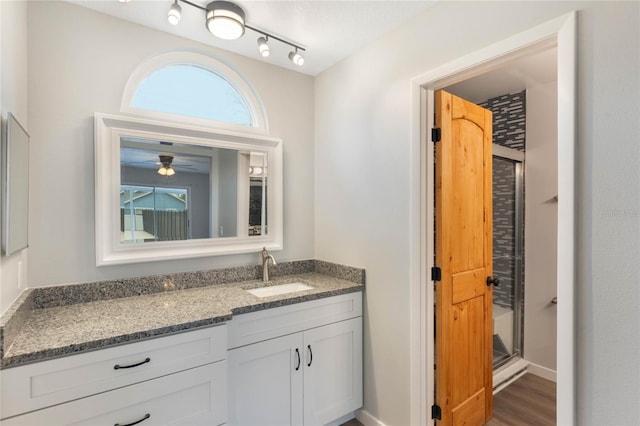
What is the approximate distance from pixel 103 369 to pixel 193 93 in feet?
5.68

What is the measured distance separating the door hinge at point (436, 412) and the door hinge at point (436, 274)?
0.75 m

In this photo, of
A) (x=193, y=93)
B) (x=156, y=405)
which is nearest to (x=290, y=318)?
(x=156, y=405)

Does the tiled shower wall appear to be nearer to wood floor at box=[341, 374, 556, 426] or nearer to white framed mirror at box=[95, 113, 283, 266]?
wood floor at box=[341, 374, 556, 426]

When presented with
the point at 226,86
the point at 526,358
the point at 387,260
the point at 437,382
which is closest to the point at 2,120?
the point at 226,86

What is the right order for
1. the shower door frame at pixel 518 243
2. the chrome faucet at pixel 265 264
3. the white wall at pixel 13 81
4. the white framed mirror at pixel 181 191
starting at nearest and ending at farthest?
the white wall at pixel 13 81, the white framed mirror at pixel 181 191, the chrome faucet at pixel 265 264, the shower door frame at pixel 518 243

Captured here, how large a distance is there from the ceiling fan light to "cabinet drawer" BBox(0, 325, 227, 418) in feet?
5.30

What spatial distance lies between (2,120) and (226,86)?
4.57ft

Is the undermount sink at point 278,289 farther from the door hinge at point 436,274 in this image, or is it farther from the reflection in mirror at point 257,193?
the door hinge at point 436,274

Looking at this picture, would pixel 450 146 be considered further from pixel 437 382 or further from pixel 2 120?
pixel 2 120

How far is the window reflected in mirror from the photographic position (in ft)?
6.57

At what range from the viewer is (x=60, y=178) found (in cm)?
179

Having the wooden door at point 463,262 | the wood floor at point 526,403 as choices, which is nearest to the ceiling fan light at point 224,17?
the wooden door at point 463,262

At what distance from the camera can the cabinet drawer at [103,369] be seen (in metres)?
1.19

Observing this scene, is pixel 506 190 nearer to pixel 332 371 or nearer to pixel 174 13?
pixel 332 371
